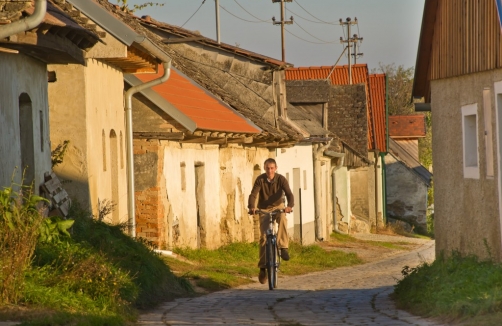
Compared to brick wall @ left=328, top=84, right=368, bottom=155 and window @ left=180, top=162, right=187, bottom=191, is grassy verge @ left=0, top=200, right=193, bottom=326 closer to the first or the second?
window @ left=180, top=162, right=187, bottom=191

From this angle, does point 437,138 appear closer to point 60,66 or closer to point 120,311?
point 60,66

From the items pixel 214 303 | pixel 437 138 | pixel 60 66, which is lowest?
pixel 214 303

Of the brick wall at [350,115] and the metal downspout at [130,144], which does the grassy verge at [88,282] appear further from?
the brick wall at [350,115]

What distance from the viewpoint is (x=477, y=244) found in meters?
13.2

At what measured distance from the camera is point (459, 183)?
46.2ft

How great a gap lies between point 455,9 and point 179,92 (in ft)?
32.3

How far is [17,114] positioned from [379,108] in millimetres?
36759

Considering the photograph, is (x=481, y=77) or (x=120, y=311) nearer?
(x=120, y=311)

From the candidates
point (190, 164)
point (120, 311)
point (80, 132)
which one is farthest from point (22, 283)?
point (190, 164)

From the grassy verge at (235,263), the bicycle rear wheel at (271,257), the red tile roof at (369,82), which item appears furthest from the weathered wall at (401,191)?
the bicycle rear wheel at (271,257)

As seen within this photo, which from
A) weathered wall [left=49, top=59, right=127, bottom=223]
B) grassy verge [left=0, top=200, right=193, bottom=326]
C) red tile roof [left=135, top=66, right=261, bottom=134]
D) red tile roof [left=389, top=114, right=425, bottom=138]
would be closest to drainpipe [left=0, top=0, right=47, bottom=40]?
grassy verge [left=0, top=200, right=193, bottom=326]

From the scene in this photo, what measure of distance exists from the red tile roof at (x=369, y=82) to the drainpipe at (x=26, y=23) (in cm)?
3471

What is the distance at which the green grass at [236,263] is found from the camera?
16859 mm

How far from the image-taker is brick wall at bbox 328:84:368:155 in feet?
139
